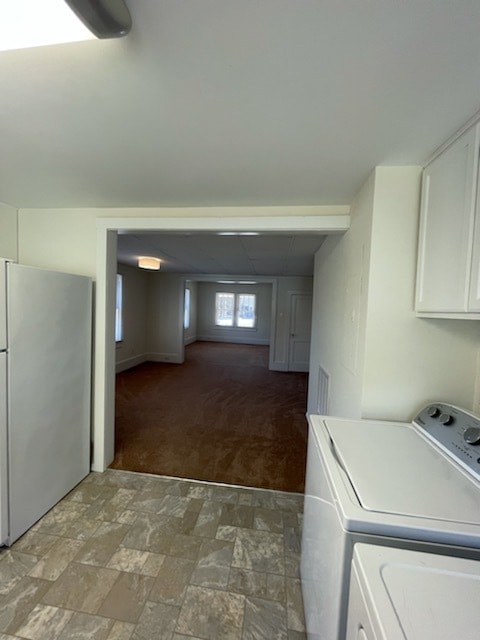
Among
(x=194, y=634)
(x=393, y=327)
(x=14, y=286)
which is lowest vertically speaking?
(x=194, y=634)

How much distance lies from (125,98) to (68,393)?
196 cm

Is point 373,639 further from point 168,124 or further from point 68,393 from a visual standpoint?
point 68,393

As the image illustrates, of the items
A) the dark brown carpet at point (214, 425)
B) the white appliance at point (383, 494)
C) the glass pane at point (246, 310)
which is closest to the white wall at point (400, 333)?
the white appliance at point (383, 494)

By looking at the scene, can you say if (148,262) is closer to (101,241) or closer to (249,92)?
(101,241)

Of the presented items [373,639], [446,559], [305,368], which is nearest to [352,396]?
[446,559]

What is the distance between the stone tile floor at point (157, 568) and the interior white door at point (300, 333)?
4271mm

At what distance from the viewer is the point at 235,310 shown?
35.5 feet

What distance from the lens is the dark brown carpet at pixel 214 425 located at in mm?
2512

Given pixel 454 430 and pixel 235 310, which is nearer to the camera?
pixel 454 430

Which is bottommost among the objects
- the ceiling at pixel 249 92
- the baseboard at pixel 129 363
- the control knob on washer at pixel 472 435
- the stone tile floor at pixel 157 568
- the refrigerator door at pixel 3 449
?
the stone tile floor at pixel 157 568

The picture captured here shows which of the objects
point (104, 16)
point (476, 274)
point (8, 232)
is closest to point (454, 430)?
point (476, 274)

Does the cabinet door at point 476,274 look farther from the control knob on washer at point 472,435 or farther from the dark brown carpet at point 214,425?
the dark brown carpet at point 214,425

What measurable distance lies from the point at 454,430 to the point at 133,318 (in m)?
6.01

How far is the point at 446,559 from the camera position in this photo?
689 mm
